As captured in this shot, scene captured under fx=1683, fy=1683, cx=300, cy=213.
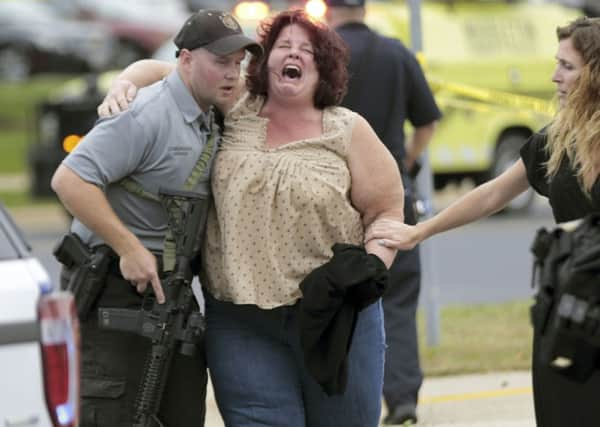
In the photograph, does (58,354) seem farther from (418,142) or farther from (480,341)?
(480,341)

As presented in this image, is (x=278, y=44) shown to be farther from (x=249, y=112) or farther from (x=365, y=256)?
(x=365, y=256)

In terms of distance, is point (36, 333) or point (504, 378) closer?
point (36, 333)

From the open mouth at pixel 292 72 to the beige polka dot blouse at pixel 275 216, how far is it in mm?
209

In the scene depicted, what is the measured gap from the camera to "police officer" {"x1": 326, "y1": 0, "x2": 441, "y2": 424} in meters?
7.19

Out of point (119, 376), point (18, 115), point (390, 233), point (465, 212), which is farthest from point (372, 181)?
point (18, 115)

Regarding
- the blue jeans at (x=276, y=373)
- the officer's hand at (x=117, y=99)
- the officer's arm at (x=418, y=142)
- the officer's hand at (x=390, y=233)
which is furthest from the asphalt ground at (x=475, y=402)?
the officer's hand at (x=117, y=99)

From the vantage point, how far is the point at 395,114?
722 cm

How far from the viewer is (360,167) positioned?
5.22 meters

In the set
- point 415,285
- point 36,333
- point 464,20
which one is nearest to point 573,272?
point 36,333

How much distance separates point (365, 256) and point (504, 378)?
3576 mm

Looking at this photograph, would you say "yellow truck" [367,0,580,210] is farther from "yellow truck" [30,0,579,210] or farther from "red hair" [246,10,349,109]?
"red hair" [246,10,349,109]

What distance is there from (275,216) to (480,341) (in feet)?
15.2

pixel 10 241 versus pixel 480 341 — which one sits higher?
pixel 10 241

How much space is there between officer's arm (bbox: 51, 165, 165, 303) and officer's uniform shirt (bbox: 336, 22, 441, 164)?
2.31m
